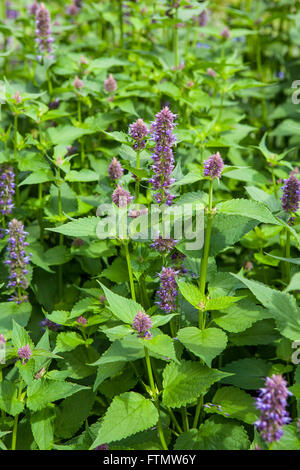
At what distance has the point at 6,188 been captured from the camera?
3.12 m

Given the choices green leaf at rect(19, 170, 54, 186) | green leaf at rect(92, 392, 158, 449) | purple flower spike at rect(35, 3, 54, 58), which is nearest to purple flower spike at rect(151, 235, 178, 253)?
green leaf at rect(92, 392, 158, 449)

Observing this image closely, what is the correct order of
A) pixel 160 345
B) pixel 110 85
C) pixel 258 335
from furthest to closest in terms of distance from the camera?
pixel 110 85 < pixel 258 335 < pixel 160 345

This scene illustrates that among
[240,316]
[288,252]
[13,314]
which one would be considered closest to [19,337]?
[13,314]

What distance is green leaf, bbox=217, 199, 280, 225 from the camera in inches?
81.7

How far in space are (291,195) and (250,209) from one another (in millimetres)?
466

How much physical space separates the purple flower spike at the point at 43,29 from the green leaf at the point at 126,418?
2844 millimetres

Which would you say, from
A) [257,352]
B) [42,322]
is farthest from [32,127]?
[257,352]

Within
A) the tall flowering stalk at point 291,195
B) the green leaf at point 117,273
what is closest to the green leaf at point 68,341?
the green leaf at point 117,273

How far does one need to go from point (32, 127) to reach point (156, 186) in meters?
2.33

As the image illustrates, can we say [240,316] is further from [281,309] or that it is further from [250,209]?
[250,209]

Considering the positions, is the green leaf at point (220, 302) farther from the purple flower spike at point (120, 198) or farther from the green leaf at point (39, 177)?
the green leaf at point (39, 177)

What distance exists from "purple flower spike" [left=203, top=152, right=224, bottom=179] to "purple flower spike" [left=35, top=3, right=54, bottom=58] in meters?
2.37

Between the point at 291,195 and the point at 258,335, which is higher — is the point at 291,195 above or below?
above
